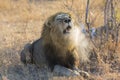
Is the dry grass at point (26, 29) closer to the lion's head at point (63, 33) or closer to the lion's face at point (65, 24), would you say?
the lion's head at point (63, 33)

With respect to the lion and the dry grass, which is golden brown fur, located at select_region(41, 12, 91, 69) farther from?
the dry grass

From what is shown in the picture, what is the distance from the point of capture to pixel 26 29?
1055cm

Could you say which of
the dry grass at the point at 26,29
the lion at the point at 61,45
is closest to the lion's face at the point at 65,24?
the lion at the point at 61,45

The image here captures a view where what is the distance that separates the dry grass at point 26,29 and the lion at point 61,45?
25 centimetres

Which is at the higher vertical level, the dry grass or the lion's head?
the lion's head

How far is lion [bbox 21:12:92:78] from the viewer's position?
6609 millimetres

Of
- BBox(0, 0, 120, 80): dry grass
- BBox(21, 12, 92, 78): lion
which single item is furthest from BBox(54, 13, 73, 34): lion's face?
BBox(0, 0, 120, 80): dry grass

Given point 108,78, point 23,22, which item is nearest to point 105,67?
point 108,78

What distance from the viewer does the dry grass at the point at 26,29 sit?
6.93 metres

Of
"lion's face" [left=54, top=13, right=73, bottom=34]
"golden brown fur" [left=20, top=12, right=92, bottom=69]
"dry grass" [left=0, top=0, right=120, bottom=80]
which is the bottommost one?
"dry grass" [left=0, top=0, right=120, bottom=80]

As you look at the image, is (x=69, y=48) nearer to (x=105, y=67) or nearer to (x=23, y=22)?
(x=105, y=67)

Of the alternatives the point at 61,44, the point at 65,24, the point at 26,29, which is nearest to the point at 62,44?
the point at 61,44

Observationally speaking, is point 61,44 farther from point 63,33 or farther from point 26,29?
point 26,29

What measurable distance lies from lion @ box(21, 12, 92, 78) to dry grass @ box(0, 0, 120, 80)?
252 mm
